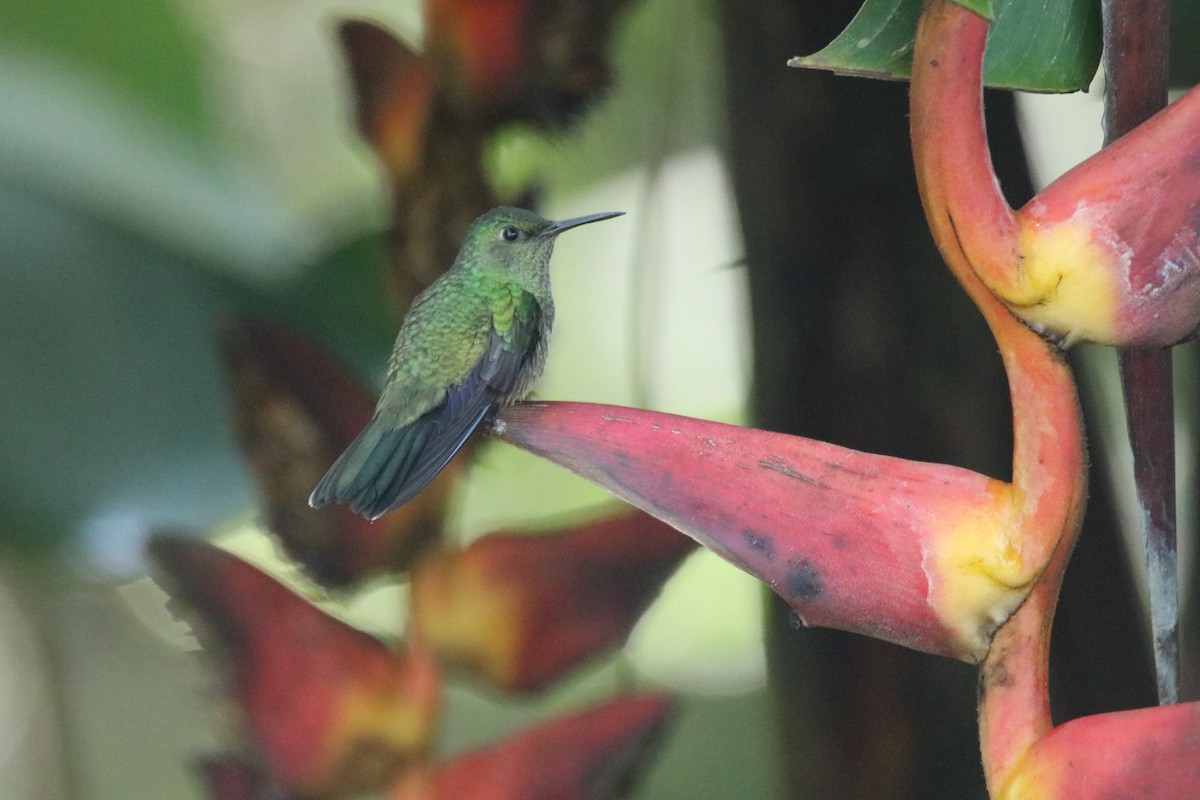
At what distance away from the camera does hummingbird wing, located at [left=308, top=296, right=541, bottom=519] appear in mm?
451

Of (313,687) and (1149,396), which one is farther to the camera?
(313,687)

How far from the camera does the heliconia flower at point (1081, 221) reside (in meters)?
0.26

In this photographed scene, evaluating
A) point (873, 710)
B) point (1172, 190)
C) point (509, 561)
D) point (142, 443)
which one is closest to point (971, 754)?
point (873, 710)

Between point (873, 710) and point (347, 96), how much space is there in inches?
17.6

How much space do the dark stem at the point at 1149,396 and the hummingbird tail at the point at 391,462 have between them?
259 millimetres

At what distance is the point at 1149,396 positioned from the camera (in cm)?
32

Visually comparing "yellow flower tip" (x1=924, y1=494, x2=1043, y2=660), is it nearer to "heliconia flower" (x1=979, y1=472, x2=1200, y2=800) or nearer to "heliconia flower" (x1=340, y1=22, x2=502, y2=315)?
"heliconia flower" (x1=979, y1=472, x2=1200, y2=800)

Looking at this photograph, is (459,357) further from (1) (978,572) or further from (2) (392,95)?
(1) (978,572)

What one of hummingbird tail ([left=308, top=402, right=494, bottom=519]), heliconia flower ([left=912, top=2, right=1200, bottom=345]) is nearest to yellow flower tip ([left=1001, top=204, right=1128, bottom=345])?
heliconia flower ([left=912, top=2, right=1200, bottom=345])

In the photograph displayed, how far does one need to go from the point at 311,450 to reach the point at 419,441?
65 mm

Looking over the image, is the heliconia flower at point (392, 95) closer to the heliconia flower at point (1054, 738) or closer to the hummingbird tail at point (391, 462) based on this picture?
the hummingbird tail at point (391, 462)

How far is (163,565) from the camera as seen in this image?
1.83 ft

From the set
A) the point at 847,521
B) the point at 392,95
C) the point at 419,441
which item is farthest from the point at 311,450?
the point at 847,521

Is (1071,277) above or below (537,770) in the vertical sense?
above
